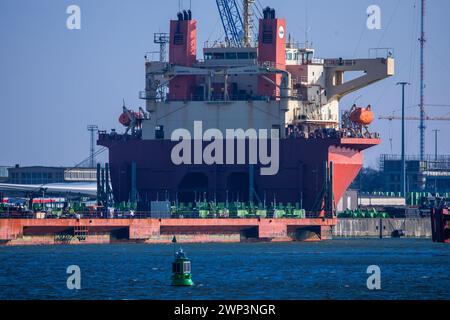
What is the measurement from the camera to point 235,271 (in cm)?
9894

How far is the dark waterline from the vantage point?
84938 mm

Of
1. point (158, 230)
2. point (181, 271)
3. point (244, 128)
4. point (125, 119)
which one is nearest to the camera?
point (181, 271)

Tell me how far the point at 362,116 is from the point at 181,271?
54.8 metres

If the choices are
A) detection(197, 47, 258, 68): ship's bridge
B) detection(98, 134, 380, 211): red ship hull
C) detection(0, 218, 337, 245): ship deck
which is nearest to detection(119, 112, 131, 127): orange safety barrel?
detection(98, 134, 380, 211): red ship hull

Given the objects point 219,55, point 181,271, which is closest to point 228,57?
point 219,55

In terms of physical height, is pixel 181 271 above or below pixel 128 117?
below

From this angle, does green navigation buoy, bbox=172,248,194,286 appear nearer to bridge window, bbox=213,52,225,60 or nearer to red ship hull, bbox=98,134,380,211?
red ship hull, bbox=98,134,380,211

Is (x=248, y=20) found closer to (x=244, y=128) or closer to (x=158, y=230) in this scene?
(x=244, y=128)

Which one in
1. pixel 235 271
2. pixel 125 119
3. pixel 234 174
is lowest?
pixel 235 271

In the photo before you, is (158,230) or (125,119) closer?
(158,230)

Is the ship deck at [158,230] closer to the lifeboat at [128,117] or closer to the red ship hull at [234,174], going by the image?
the red ship hull at [234,174]

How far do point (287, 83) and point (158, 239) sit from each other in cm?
1664

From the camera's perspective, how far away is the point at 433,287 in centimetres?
8938

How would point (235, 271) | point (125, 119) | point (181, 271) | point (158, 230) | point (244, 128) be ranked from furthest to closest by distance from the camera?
point (125, 119), point (244, 128), point (158, 230), point (235, 271), point (181, 271)
